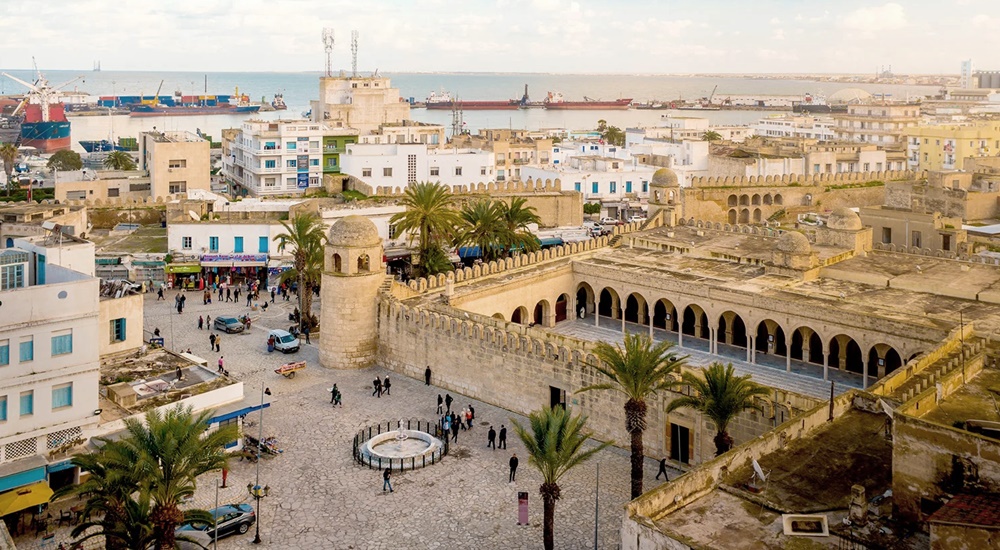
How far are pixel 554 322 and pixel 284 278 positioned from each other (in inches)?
396

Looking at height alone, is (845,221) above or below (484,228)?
above

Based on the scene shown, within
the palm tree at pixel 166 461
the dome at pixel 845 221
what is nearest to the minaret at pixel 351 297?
the palm tree at pixel 166 461

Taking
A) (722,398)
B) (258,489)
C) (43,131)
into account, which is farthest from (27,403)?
(43,131)

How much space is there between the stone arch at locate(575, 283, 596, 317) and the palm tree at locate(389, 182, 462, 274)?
5.63 metres

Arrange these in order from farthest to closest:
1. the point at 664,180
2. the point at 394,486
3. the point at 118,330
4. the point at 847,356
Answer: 1. the point at 664,180
2. the point at 847,356
3. the point at 118,330
4. the point at 394,486

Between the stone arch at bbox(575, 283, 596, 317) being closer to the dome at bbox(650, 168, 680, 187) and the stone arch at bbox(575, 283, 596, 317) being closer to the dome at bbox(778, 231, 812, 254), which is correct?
the dome at bbox(778, 231, 812, 254)

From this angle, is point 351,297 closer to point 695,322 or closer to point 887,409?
point 695,322

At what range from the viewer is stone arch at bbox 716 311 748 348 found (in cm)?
3344

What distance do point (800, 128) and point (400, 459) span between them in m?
84.0

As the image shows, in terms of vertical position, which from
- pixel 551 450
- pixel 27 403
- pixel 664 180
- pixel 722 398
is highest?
pixel 664 180

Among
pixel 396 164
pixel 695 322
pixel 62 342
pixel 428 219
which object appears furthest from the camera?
pixel 396 164

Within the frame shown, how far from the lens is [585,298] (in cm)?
3875

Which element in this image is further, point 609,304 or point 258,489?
point 609,304

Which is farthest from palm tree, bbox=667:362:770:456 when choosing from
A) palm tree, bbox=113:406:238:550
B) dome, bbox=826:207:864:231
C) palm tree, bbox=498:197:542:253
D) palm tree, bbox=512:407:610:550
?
palm tree, bbox=498:197:542:253
